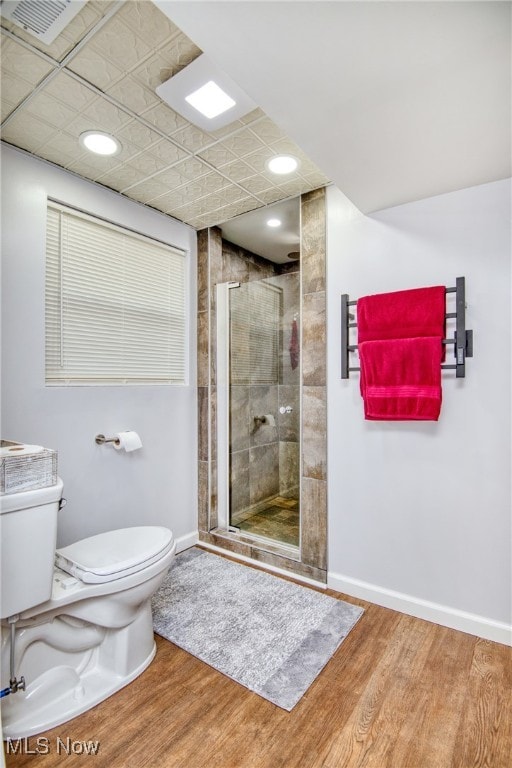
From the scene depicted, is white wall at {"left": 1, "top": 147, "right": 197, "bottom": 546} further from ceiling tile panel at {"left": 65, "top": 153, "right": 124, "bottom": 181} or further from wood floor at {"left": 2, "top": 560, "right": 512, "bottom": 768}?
wood floor at {"left": 2, "top": 560, "right": 512, "bottom": 768}

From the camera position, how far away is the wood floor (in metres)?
1.20

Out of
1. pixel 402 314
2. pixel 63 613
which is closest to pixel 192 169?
pixel 402 314

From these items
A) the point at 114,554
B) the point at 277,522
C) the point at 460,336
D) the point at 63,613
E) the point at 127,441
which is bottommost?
the point at 277,522

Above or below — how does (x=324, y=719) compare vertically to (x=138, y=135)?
below

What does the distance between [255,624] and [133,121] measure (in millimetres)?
2372

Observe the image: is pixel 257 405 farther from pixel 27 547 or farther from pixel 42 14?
pixel 42 14

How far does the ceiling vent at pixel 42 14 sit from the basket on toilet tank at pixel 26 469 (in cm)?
136

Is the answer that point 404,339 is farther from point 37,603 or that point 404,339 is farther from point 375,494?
point 37,603

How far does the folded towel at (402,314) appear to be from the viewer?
1783mm

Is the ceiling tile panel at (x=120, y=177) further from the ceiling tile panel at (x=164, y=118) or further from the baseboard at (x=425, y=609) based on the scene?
the baseboard at (x=425, y=609)

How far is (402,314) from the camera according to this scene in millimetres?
1859

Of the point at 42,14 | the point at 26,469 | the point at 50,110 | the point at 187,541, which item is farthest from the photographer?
the point at 187,541

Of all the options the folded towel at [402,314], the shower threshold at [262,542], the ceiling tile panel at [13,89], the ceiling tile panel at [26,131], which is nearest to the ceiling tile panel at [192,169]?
the ceiling tile panel at [26,131]

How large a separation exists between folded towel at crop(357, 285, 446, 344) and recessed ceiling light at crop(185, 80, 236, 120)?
106 centimetres
